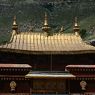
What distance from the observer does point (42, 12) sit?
136 metres

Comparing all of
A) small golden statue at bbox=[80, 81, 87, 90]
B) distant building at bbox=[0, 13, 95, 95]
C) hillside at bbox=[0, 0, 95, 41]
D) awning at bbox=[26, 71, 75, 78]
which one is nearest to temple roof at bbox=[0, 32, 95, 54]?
distant building at bbox=[0, 13, 95, 95]

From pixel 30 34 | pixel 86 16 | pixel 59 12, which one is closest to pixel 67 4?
pixel 59 12

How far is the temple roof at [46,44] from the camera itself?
63.8ft

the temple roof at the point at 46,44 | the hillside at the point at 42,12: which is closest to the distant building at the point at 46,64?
the temple roof at the point at 46,44

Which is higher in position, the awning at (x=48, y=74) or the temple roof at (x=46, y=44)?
the temple roof at (x=46, y=44)

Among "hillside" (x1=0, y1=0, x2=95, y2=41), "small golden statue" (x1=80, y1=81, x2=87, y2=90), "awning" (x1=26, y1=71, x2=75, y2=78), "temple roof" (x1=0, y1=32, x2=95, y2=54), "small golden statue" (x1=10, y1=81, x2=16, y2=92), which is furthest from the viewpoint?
"hillside" (x1=0, y1=0, x2=95, y2=41)

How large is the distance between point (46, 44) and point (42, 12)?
11640 cm

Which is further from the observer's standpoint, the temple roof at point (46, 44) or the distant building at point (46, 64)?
the temple roof at point (46, 44)

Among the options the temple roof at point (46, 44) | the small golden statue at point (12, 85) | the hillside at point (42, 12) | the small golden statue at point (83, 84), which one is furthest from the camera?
the hillside at point (42, 12)

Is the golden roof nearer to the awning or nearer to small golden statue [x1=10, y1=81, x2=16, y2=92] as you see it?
the awning

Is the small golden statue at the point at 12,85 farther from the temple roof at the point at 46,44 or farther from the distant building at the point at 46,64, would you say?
the temple roof at the point at 46,44

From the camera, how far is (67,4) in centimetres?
14150

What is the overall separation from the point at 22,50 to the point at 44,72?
51.5 inches

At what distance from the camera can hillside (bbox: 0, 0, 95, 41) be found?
401 feet
